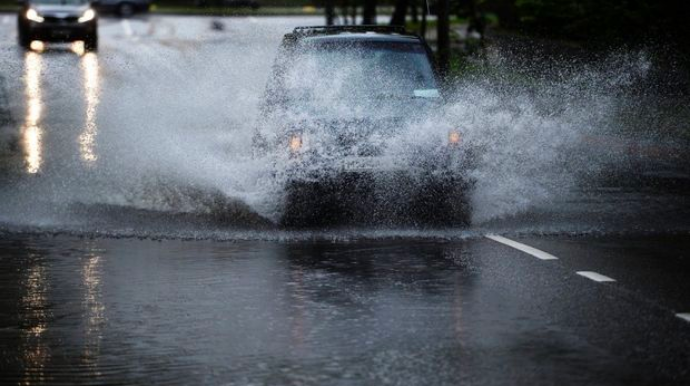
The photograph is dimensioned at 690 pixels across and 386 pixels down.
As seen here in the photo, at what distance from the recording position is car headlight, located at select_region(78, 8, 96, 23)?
42.2 metres

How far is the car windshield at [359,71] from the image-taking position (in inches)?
509

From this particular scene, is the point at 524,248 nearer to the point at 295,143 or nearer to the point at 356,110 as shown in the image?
the point at 356,110

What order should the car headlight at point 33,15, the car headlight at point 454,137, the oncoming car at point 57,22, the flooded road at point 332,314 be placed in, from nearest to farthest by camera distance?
1. the flooded road at point 332,314
2. the car headlight at point 454,137
3. the oncoming car at point 57,22
4. the car headlight at point 33,15

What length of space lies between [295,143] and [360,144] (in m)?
0.57

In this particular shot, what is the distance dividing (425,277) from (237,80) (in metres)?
16.4

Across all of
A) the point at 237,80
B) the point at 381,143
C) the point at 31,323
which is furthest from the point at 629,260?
the point at 237,80

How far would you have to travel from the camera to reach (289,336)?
791 centimetres

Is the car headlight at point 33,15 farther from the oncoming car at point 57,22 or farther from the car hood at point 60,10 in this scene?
the car hood at point 60,10

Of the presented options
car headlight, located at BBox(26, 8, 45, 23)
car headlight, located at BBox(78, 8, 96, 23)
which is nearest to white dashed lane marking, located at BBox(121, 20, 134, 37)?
car headlight, located at BBox(78, 8, 96, 23)

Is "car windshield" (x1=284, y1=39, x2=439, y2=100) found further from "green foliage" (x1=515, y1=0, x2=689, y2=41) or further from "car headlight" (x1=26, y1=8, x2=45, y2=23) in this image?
"car headlight" (x1=26, y1=8, x2=45, y2=23)

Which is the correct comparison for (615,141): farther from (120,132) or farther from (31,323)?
(31,323)

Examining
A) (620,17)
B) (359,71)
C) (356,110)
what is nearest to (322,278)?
(356,110)

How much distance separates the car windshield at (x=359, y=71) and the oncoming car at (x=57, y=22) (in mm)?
28451

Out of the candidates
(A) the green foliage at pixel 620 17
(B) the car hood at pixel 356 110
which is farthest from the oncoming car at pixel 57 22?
(B) the car hood at pixel 356 110
